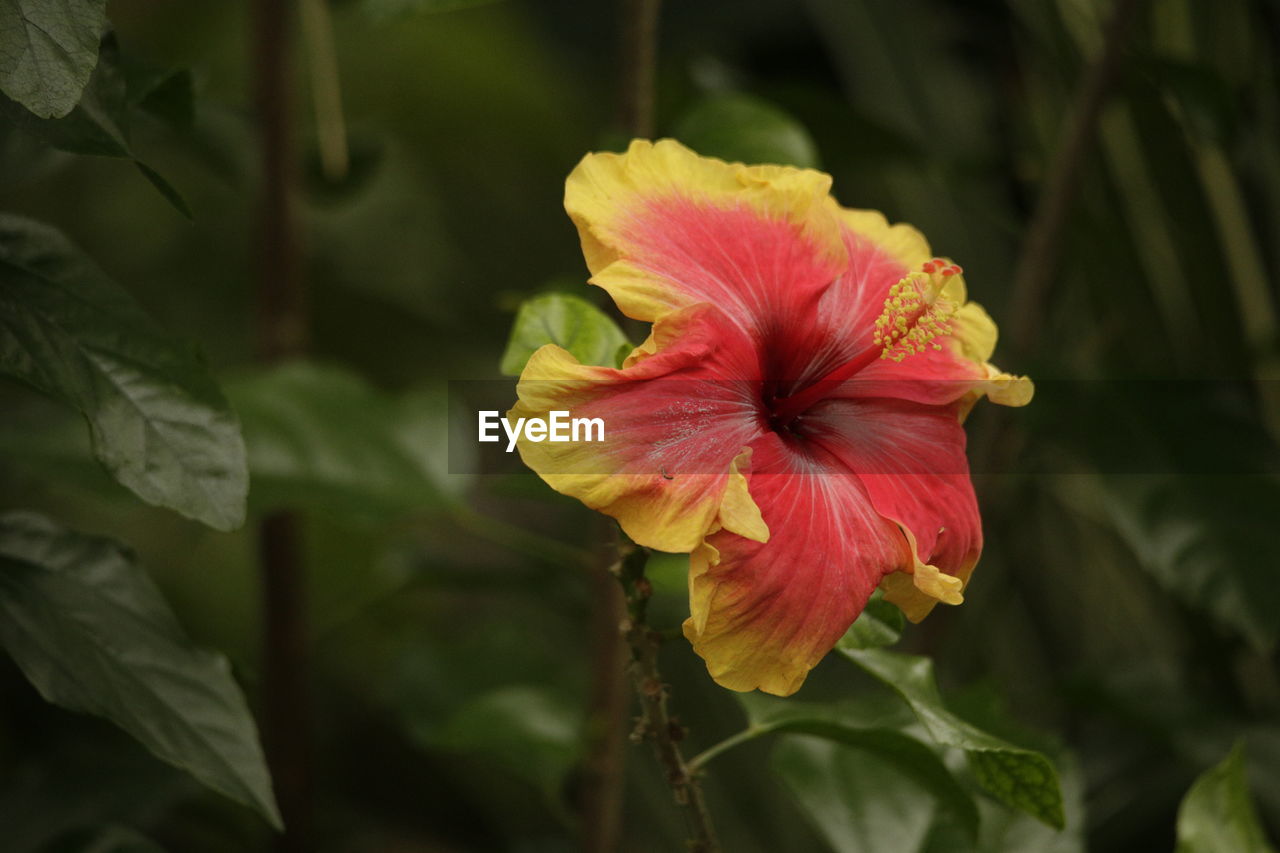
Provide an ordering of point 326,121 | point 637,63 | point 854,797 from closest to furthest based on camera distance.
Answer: point 854,797, point 637,63, point 326,121

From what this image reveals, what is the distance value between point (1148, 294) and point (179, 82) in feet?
3.01

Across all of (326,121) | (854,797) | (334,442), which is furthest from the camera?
(326,121)

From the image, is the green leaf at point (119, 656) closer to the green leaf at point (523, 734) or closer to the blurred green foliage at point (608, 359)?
the blurred green foliage at point (608, 359)

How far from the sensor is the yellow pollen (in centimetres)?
52

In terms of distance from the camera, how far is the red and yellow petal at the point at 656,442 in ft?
1.44

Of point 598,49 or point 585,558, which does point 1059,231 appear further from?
point 598,49

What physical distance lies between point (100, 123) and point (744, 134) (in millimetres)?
430

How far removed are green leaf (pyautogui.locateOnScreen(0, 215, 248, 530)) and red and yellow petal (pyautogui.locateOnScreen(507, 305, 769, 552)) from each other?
15 centimetres

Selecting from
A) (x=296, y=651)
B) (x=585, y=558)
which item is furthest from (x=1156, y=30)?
(x=296, y=651)

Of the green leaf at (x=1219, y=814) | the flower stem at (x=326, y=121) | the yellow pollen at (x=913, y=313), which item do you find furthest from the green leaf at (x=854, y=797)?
the flower stem at (x=326, y=121)

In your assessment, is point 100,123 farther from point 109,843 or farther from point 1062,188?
point 1062,188

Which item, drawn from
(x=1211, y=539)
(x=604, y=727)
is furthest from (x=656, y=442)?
(x=1211, y=539)

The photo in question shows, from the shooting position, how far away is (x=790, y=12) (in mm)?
1872

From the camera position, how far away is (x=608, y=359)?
0.53 m
